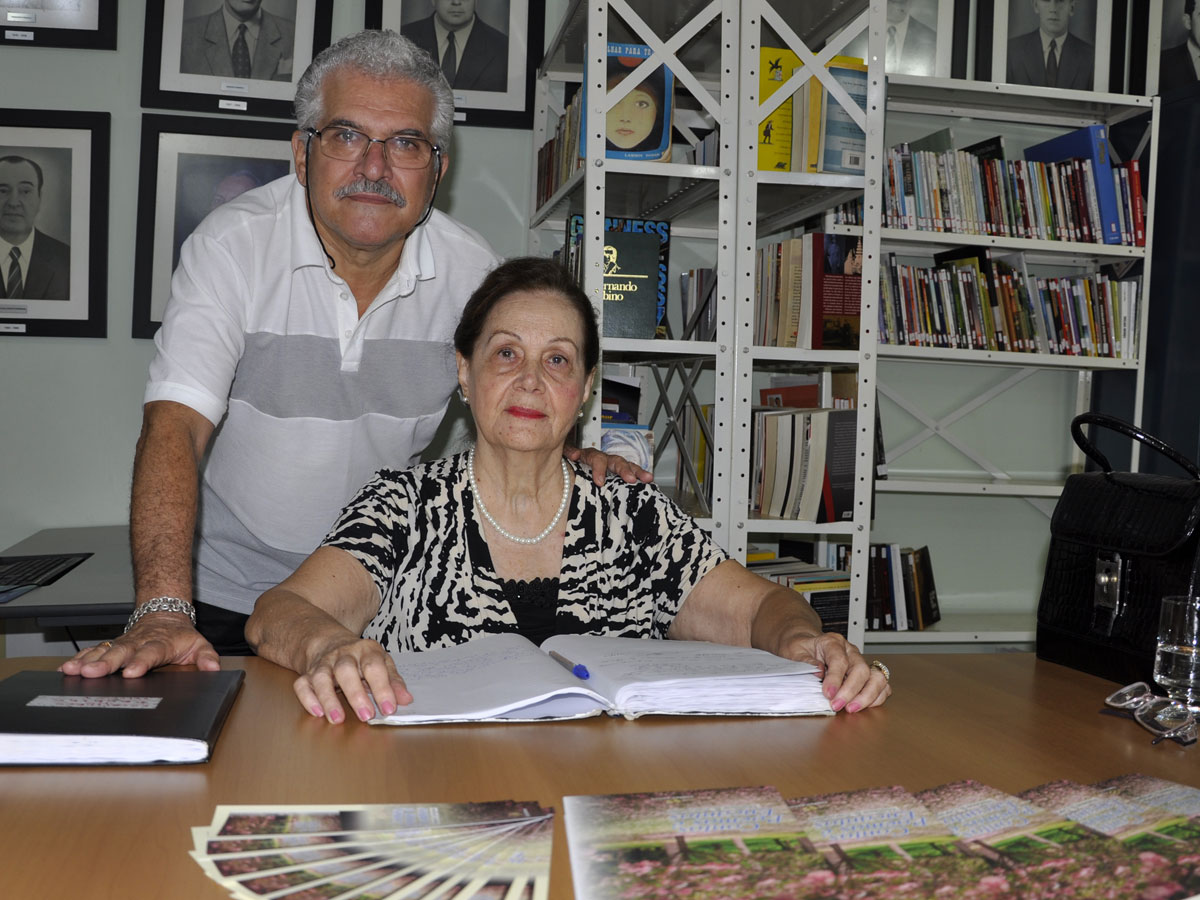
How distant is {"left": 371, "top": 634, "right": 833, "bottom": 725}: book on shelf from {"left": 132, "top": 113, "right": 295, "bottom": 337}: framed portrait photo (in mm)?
2239

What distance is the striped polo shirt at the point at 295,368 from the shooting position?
1821mm

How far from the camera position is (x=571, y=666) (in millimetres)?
1264

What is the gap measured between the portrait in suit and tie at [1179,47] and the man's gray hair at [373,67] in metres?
2.85

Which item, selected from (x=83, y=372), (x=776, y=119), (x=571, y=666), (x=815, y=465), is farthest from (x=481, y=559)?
(x=83, y=372)

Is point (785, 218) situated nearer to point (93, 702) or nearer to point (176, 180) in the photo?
point (176, 180)

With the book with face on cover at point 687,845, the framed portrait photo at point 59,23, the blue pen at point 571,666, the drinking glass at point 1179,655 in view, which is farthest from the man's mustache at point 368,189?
the framed portrait photo at point 59,23

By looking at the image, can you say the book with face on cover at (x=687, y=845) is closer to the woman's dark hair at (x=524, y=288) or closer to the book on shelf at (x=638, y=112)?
the woman's dark hair at (x=524, y=288)

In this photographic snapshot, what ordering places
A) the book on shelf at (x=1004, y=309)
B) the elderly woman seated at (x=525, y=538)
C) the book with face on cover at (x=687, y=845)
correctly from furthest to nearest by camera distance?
the book on shelf at (x=1004, y=309) → the elderly woman seated at (x=525, y=538) → the book with face on cover at (x=687, y=845)

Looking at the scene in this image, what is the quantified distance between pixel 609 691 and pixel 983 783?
39cm

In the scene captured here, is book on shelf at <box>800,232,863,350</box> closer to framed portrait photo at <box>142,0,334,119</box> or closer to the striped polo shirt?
the striped polo shirt

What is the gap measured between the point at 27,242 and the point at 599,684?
8.88 ft

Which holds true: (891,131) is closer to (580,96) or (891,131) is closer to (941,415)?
(941,415)

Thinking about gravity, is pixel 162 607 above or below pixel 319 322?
below

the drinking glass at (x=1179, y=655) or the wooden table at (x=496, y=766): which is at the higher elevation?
the drinking glass at (x=1179, y=655)
